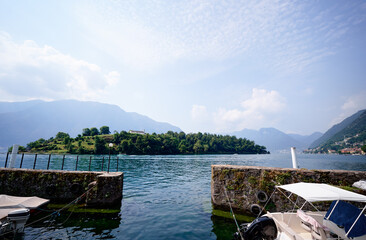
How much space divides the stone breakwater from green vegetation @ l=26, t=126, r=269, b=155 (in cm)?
11888

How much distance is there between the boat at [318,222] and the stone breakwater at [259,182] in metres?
3.28

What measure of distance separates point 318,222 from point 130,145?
12712 centimetres

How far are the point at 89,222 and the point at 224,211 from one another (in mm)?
9440

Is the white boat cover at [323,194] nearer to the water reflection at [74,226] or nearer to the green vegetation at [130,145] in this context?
the water reflection at [74,226]

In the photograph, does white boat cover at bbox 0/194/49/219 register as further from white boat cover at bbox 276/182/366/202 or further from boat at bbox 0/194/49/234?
white boat cover at bbox 276/182/366/202

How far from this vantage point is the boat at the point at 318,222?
6.70 meters

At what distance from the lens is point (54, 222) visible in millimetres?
11195

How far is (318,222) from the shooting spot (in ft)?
23.7

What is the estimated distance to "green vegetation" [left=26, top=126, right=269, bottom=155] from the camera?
11769cm

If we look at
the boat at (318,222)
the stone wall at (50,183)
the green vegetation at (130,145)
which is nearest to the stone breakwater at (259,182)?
the boat at (318,222)

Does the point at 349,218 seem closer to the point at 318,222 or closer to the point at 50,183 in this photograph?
the point at 318,222

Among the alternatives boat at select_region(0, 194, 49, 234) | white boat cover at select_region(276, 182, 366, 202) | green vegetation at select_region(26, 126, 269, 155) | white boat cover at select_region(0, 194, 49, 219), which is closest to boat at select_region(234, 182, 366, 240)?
white boat cover at select_region(276, 182, 366, 202)

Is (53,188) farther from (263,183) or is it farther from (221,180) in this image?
(263,183)

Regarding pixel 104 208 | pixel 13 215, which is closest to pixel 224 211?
pixel 104 208
